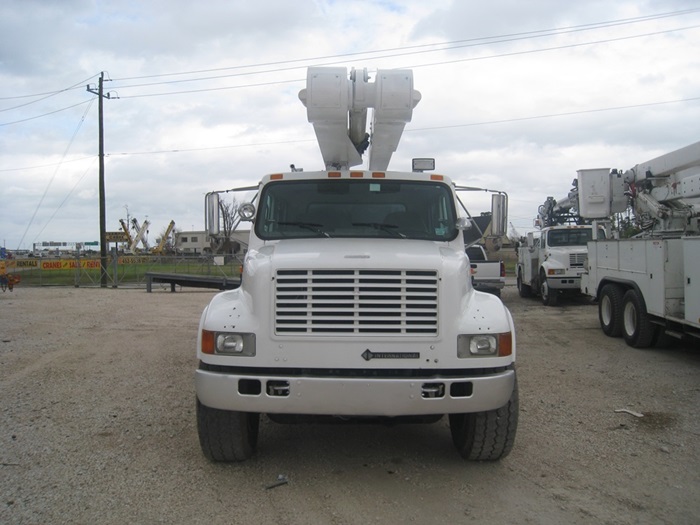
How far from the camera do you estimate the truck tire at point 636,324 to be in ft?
29.5

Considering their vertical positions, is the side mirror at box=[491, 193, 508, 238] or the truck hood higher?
the side mirror at box=[491, 193, 508, 238]

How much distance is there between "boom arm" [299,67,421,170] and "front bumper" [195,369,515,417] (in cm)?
327

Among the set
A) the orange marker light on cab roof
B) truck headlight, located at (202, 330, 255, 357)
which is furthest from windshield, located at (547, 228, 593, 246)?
truck headlight, located at (202, 330, 255, 357)

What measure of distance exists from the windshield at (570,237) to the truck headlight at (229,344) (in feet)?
47.0

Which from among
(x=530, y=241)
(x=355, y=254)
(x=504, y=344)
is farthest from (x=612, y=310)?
(x=530, y=241)

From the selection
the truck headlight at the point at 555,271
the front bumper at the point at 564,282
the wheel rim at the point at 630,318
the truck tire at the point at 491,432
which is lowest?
the truck tire at the point at 491,432

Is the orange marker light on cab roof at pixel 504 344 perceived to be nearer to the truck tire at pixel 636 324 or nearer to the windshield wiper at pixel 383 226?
the windshield wiper at pixel 383 226

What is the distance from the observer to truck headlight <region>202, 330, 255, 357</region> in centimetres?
395

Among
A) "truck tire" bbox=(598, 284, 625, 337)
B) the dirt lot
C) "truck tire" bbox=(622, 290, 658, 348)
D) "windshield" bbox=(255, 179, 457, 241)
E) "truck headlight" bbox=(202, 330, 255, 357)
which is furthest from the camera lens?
"truck tire" bbox=(598, 284, 625, 337)

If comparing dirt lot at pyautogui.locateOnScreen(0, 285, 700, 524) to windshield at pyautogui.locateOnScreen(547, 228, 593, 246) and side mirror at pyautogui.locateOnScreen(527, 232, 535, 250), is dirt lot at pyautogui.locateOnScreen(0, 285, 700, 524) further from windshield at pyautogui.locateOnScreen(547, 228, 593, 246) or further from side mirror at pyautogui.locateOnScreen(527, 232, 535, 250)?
side mirror at pyautogui.locateOnScreen(527, 232, 535, 250)

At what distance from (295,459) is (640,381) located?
4.83 meters

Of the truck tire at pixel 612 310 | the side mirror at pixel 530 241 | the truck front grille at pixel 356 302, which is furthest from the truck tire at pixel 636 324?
the side mirror at pixel 530 241

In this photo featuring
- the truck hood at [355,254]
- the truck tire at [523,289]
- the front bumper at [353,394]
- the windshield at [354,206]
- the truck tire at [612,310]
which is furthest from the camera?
the truck tire at [523,289]

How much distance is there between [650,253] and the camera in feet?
28.3
